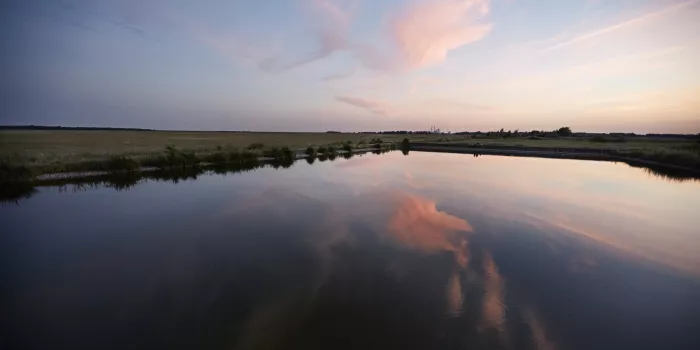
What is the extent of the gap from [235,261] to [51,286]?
8.04ft

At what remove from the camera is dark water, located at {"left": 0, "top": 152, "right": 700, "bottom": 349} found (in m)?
3.51

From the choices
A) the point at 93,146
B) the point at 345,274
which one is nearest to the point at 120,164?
the point at 345,274

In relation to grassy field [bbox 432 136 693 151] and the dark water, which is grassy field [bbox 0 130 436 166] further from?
grassy field [bbox 432 136 693 151]

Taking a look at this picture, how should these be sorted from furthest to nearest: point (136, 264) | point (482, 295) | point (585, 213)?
point (585, 213), point (136, 264), point (482, 295)

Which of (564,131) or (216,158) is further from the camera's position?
(564,131)

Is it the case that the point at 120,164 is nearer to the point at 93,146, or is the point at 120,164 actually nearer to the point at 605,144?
the point at 93,146

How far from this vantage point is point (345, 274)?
5.02 m

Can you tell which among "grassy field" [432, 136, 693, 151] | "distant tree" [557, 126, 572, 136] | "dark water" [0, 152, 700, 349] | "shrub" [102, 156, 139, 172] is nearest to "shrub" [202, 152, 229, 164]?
"shrub" [102, 156, 139, 172]

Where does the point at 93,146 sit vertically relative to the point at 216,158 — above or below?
above

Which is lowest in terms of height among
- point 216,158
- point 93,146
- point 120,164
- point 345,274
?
point 345,274

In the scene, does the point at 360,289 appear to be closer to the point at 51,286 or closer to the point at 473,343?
the point at 473,343

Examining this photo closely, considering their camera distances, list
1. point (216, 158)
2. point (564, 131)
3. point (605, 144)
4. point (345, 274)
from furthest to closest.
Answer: point (564, 131) < point (605, 144) < point (216, 158) < point (345, 274)

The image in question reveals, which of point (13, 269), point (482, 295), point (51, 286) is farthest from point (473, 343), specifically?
point (13, 269)

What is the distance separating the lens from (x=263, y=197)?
434 inches
